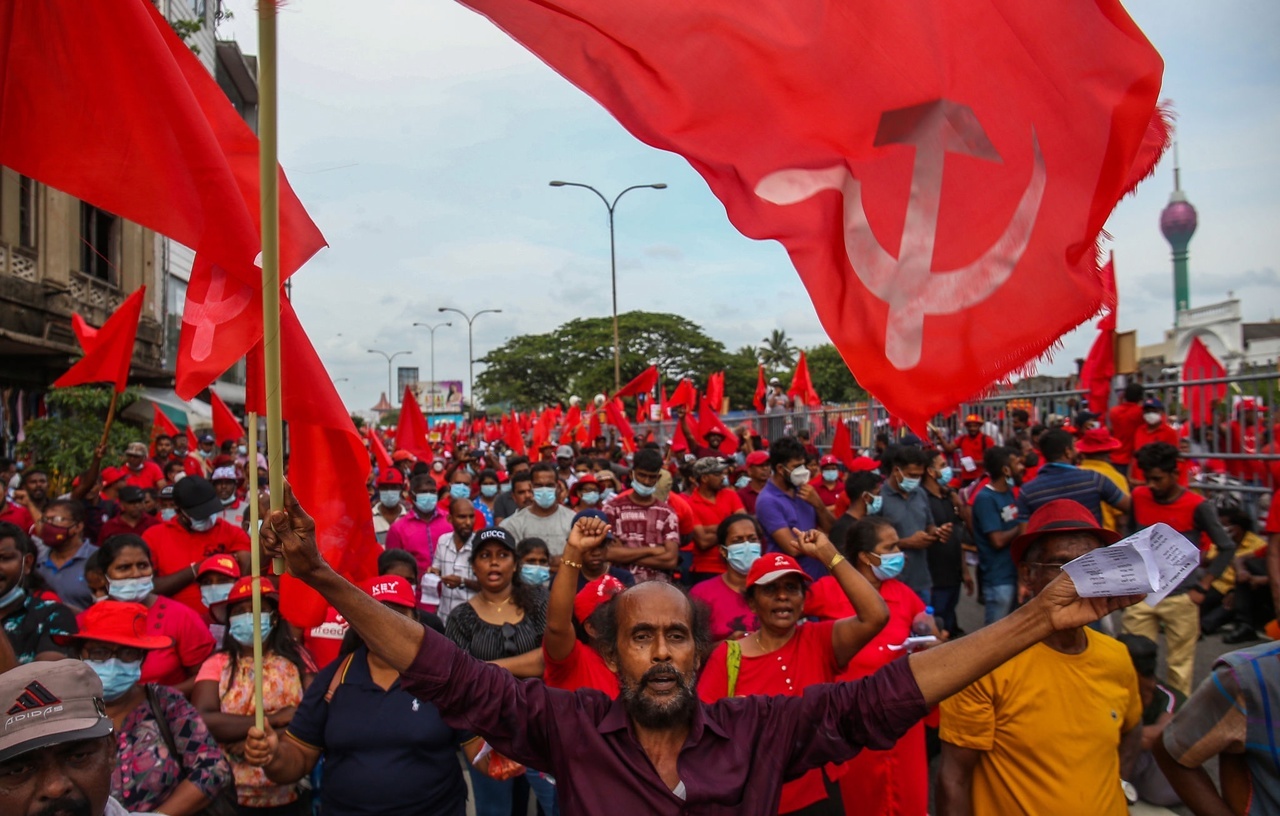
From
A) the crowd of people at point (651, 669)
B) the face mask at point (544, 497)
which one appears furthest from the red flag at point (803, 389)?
the face mask at point (544, 497)

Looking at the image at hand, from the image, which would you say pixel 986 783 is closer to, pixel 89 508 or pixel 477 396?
pixel 89 508

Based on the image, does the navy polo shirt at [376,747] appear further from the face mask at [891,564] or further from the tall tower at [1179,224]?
the tall tower at [1179,224]

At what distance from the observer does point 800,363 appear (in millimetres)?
18156

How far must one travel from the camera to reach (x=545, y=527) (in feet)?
23.4

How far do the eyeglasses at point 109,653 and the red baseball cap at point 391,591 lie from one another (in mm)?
985

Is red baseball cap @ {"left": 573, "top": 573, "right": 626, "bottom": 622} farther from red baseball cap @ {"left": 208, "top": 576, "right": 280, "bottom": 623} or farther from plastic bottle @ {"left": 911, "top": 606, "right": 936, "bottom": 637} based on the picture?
plastic bottle @ {"left": 911, "top": 606, "right": 936, "bottom": 637}

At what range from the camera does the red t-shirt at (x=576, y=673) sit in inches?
162

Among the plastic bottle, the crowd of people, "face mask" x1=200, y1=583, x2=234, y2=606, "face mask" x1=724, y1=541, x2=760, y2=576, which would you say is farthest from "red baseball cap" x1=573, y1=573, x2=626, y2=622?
"face mask" x1=200, y1=583, x2=234, y2=606

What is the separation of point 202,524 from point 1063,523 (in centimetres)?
557

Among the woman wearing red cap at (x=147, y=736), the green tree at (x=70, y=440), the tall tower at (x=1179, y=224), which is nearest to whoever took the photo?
the woman wearing red cap at (x=147, y=736)

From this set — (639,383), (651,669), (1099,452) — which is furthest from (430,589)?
(639,383)

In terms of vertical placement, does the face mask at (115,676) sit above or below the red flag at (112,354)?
below

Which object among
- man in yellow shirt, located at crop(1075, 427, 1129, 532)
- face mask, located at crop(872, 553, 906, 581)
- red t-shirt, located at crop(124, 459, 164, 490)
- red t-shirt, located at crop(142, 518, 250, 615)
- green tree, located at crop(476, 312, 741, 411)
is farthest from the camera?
green tree, located at crop(476, 312, 741, 411)

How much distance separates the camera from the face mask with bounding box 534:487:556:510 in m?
7.19
